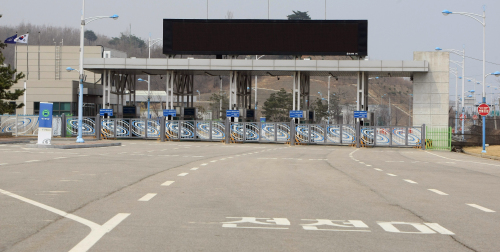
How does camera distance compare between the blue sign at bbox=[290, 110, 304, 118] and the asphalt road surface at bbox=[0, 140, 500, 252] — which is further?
the blue sign at bbox=[290, 110, 304, 118]

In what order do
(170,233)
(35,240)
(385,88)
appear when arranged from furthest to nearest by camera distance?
1. (385,88)
2. (170,233)
3. (35,240)

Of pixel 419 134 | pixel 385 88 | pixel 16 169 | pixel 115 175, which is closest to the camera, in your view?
pixel 115 175

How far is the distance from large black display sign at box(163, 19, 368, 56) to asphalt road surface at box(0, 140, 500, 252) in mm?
36527

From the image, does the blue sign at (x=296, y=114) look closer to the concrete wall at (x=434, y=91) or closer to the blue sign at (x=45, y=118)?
the concrete wall at (x=434, y=91)

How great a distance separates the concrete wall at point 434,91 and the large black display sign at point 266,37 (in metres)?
5.39

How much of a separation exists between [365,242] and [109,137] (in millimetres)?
46622

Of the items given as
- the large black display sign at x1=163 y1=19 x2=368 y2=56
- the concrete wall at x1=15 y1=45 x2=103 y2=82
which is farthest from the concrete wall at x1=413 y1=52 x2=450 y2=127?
the concrete wall at x1=15 y1=45 x2=103 y2=82

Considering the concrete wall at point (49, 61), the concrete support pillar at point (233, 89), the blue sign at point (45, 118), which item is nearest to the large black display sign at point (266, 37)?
the concrete support pillar at point (233, 89)

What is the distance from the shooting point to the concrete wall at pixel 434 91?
164 feet

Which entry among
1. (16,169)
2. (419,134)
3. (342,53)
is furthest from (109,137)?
(16,169)

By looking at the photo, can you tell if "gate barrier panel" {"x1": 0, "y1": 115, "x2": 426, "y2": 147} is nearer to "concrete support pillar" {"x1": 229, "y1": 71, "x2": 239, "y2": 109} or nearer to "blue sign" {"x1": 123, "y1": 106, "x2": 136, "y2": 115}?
"concrete support pillar" {"x1": 229, "y1": 71, "x2": 239, "y2": 109}

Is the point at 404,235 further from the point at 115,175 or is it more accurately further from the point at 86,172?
the point at 86,172

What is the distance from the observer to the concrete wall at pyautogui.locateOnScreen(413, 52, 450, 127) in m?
49.9

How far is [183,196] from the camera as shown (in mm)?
11055
